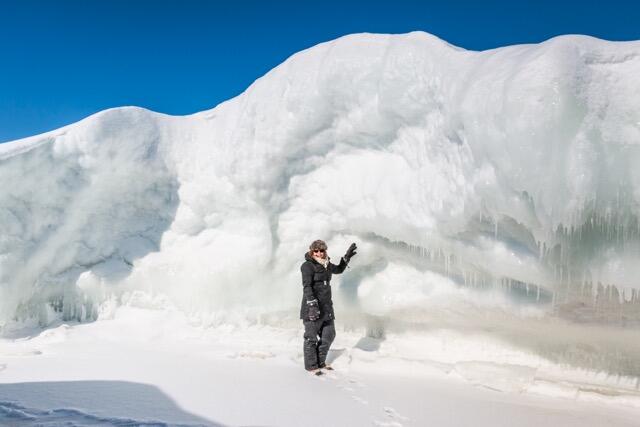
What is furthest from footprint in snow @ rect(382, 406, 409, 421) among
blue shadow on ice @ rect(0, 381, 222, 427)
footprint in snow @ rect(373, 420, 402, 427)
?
blue shadow on ice @ rect(0, 381, 222, 427)

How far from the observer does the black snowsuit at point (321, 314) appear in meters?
5.43

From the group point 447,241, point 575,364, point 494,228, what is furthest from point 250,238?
point 575,364

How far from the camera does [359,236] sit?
24.8 ft

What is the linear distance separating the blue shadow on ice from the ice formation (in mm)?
3592

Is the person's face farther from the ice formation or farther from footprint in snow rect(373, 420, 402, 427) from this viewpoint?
footprint in snow rect(373, 420, 402, 427)

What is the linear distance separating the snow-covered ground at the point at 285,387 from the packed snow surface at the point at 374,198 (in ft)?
1.64

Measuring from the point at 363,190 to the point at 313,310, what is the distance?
8.04ft

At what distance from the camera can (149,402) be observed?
421 cm

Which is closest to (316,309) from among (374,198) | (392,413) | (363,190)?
(392,413)

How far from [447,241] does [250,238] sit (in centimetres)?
334

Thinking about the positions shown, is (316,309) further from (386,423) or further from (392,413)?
(386,423)

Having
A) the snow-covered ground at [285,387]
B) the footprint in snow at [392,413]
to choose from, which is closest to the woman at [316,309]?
the snow-covered ground at [285,387]

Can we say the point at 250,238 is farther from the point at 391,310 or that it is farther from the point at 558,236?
the point at 558,236

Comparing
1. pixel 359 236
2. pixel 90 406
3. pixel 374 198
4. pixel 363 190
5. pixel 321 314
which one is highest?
pixel 363 190
